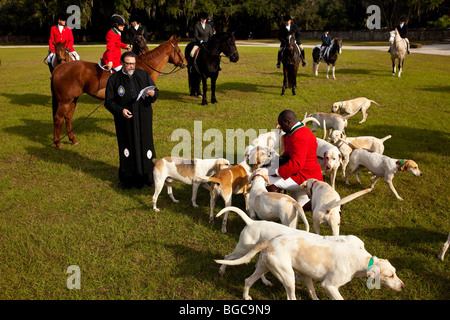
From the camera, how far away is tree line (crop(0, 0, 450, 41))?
40656 mm

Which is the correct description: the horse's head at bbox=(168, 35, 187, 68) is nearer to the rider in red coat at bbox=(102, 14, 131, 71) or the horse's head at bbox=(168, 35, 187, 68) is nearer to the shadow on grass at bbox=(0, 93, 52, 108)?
the rider in red coat at bbox=(102, 14, 131, 71)

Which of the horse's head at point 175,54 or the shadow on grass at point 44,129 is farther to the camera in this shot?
the horse's head at point 175,54

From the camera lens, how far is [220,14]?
48719 mm

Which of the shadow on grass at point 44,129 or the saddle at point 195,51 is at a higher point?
the saddle at point 195,51

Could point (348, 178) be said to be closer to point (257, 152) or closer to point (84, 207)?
point (257, 152)

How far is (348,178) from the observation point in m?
6.64

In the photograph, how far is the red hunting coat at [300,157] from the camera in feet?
15.9

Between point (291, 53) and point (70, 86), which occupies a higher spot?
point (291, 53)

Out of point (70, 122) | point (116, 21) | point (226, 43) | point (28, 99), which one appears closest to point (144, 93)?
point (70, 122)

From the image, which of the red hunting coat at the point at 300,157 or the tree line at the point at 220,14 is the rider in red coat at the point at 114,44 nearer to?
the red hunting coat at the point at 300,157

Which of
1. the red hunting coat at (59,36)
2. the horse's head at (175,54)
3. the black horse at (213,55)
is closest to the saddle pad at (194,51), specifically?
the black horse at (213,55)

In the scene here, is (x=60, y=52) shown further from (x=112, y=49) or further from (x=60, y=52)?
(x=112, y=49)

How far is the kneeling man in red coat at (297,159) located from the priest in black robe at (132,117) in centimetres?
248

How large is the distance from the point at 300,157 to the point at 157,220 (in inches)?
95.1
